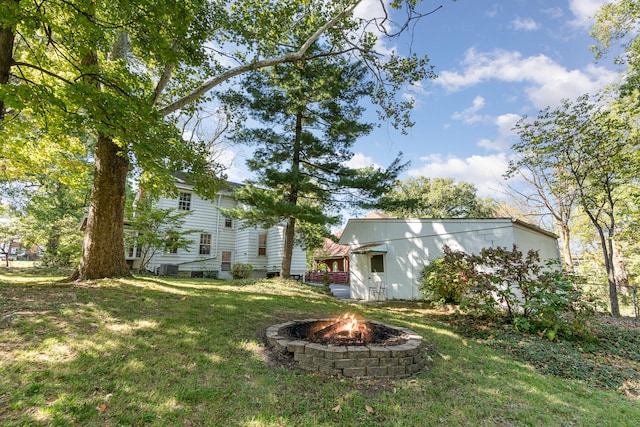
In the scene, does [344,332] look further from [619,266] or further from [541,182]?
[619,266]

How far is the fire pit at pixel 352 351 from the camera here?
11.1ft

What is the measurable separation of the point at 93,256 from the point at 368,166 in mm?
9295

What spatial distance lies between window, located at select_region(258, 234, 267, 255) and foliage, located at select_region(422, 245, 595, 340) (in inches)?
515

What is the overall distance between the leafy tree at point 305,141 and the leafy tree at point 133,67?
5.35 ft

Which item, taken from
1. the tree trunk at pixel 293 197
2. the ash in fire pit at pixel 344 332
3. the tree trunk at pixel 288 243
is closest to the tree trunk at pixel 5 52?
the ash in fire pit at pixel 344 332

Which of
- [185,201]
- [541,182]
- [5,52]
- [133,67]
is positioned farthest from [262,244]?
[541,182]

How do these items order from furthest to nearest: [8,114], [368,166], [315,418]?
[368,166], [8,114], [315,418]

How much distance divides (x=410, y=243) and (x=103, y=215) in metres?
9.92

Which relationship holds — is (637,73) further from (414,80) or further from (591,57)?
(414,80)

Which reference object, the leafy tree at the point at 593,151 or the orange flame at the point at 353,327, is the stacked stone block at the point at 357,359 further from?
the leafy tree at the point at 593,151

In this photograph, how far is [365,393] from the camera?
9.81 feet

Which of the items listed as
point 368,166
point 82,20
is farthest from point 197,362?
point 368,166

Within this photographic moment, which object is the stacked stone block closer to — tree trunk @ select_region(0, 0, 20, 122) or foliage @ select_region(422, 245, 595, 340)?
foliage @ select_region(422, 245, 595, 340)

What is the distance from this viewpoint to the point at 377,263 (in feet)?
39.0
